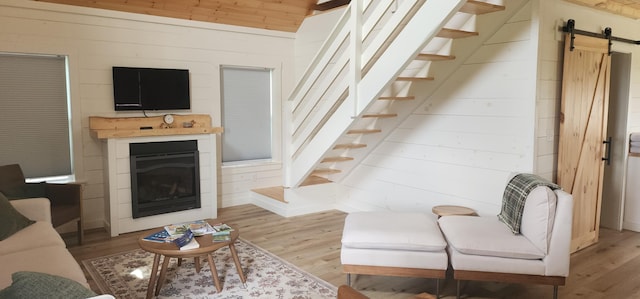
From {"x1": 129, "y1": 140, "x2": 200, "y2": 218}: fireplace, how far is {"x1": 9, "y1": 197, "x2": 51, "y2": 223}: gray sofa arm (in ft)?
4.08

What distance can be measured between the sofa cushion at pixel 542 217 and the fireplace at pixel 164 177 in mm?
3542

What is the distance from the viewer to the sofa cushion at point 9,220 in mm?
3014

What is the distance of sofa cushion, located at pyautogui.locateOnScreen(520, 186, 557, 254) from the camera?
9.39 ft

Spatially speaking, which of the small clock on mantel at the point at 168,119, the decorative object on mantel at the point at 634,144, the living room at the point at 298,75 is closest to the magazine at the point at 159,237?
the living room at the point at 298,75

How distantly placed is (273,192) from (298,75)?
5.49ft

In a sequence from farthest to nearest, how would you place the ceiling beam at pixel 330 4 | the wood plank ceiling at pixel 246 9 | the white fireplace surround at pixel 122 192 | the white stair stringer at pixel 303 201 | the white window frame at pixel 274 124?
1. the white window frame at pixel 274 124
2. the ceiling beam at pixel 330 4
3. the white stair stringer at pixel 303 201
4. the white fireplace surround at pixel 122 192
5. the wood plank ceiling at pixel 246 9

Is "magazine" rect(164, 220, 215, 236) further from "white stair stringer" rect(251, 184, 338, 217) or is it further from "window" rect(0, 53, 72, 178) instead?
"window" rect(0, 53, 72, 178)

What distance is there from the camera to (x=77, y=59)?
4.61 m

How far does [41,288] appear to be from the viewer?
156 centimetres

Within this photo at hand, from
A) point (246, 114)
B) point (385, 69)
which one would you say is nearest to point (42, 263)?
point (385, 69)

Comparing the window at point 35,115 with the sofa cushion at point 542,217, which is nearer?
the sofa cushion at point 542,217

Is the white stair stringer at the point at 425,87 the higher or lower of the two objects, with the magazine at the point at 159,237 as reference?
higher

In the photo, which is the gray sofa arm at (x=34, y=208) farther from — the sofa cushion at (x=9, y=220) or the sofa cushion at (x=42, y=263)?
the sofa cushion at (x=42, y=263)

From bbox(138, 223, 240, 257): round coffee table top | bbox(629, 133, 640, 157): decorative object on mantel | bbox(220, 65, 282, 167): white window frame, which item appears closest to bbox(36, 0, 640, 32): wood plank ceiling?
bbox(220, 65, 282, 167): white window frame
